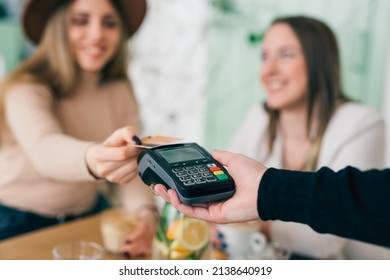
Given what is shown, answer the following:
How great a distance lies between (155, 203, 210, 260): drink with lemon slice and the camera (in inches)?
28.9

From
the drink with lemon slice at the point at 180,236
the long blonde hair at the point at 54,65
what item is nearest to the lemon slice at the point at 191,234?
the drink with lemon slice at the point at 180,236

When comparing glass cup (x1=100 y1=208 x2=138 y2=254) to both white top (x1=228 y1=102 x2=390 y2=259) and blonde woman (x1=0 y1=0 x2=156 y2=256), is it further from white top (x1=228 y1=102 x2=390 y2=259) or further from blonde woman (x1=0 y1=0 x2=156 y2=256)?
white top (x1=228 y1=102 x2=390 y2=259)

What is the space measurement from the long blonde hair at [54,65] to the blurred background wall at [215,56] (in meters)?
0.05

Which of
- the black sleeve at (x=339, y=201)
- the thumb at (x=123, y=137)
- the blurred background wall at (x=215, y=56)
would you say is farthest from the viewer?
the blurred background wall at (x=215, y=56)

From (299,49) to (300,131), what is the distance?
0.18 meters

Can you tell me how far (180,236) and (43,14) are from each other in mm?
570

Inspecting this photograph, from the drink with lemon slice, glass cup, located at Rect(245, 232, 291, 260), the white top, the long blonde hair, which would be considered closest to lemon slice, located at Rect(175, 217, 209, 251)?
the drink with lemon slice

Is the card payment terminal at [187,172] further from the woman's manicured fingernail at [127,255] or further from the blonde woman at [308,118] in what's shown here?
the blonde woman at [308,118]

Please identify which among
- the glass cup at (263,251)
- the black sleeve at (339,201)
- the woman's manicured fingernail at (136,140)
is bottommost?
the glass cup at (263,251)

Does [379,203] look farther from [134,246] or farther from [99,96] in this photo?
[99,96]

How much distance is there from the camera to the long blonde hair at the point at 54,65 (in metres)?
0.95

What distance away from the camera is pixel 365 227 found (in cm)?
60

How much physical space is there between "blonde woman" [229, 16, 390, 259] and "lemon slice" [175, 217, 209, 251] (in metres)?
0.27

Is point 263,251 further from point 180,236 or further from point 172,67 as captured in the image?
point 172,67
